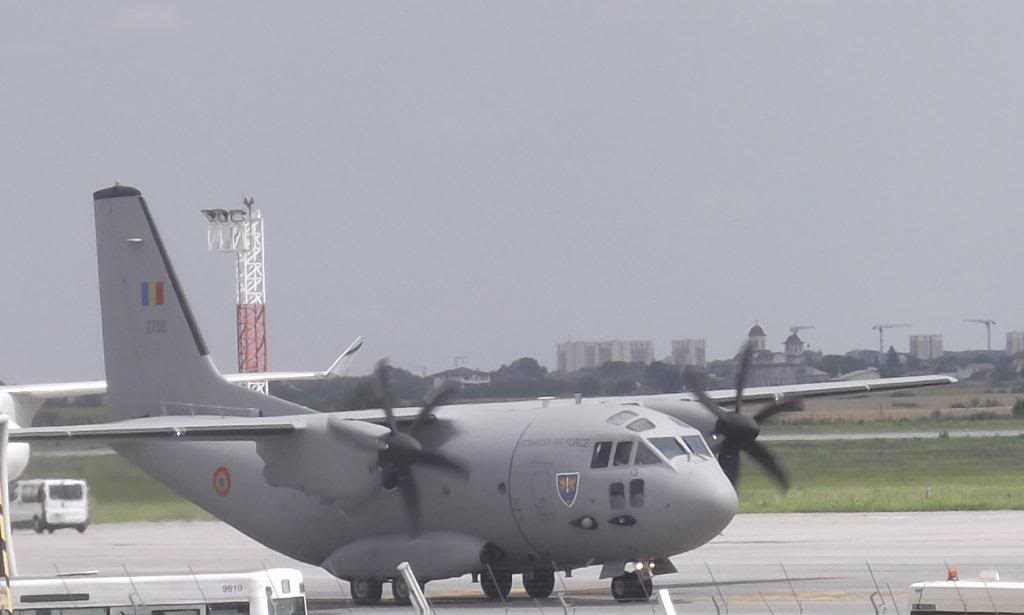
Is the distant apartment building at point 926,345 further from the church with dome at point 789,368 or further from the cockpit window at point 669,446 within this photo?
the cockpit window at point 669,446

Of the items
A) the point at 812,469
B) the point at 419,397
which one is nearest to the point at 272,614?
the point at 419,397

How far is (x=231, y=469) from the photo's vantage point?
93.2ft

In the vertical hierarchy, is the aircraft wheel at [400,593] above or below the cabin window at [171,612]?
below

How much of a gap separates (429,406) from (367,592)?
3.22 meters

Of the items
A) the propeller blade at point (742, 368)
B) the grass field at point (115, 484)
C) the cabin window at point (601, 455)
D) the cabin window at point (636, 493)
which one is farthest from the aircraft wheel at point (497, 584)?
the grass field at point (115, 484)

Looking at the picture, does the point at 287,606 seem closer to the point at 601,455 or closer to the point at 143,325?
the point at 601,455

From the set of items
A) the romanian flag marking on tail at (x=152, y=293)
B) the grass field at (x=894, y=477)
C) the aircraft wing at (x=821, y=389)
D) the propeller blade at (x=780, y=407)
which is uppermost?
the romanian flag marking on tail at (x=152, y=293)

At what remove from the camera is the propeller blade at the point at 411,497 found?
26.2 meters

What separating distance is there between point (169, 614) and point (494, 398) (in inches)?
901

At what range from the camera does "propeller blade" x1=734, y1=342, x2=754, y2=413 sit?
2812cm

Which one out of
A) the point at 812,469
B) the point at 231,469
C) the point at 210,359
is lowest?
the point at 812,469

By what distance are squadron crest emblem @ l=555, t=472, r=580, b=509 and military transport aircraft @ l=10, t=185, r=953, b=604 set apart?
0.08 feet

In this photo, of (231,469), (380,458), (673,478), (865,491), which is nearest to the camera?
(673,478)

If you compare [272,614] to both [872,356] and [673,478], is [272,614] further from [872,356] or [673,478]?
[872,356]
